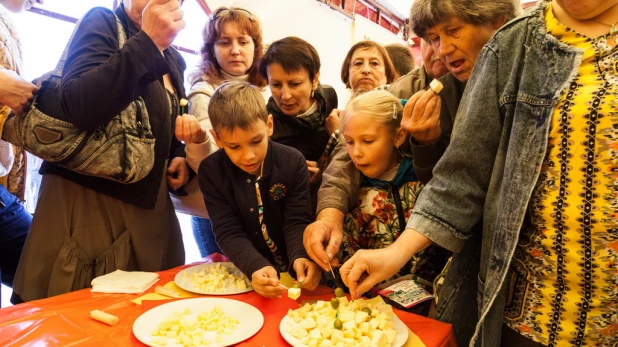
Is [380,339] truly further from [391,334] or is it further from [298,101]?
[298,101]

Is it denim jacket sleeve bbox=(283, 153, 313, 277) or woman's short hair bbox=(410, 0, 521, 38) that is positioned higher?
woman's short hair bbox=(410, 0, 521, 38)

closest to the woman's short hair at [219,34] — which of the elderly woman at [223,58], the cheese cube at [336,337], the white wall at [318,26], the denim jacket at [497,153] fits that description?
the elderly woman at [223,58]

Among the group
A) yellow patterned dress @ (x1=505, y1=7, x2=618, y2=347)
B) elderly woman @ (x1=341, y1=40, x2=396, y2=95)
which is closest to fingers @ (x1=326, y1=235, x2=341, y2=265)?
yellow patterned dress @ (x1=505, y1=7, x2=618, y2=347)

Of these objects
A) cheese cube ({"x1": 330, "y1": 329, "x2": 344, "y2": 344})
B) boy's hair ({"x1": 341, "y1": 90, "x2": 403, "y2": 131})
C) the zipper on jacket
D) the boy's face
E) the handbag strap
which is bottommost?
cheese cube ({"x1": 330, "y1": 329, "x2": 344, "y2": 344})

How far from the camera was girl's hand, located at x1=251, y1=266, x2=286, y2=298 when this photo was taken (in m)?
1.15

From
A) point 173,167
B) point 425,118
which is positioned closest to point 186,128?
point 173,167

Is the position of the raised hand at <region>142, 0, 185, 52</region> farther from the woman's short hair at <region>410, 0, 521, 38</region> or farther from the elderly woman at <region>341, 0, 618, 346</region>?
the elderly woman at <region>341, 0, 618, 346</region>

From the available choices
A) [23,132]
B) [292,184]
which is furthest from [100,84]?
[292,184]

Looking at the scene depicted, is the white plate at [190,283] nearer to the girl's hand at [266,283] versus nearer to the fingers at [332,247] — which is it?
the girl's hand at [266,283]

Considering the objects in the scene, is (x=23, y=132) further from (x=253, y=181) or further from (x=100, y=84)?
(x=253, y=181)

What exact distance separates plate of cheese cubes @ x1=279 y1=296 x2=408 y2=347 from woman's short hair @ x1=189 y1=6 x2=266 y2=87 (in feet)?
4.36

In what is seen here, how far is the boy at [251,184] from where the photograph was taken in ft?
4.63

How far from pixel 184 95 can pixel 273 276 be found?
95 centimetres

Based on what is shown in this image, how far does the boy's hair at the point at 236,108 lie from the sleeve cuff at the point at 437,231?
0.68 meters
